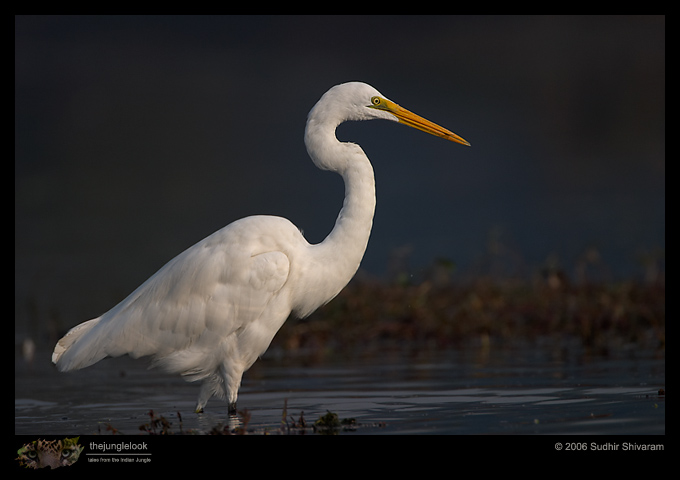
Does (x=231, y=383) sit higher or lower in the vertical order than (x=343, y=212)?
lower

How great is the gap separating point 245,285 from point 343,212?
2.39 ft

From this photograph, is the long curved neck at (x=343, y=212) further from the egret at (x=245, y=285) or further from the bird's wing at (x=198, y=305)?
the bird's wing at (x=198, y=305)

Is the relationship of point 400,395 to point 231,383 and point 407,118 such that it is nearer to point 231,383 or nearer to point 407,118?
point 231,383

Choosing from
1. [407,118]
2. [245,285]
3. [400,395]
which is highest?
[407,118]

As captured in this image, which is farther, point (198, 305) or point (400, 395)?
point (400, 395)

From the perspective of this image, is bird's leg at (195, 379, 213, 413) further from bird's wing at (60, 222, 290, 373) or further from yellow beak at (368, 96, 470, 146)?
yellow beak at (368, 96, 470, 146)

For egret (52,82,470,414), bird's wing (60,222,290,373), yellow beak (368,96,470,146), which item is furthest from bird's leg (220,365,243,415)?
yellow beak (368,96,470,146)

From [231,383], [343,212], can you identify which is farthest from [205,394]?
[343,212]

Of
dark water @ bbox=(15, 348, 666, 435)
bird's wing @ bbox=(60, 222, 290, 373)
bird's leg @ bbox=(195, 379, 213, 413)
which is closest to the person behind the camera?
A: dark water @ bbox=(15, 348, 666, 435)

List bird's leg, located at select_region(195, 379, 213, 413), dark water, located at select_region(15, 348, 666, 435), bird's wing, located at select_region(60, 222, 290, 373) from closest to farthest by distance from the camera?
dark water, located at select_region(15, 348, 666, 435) < bird's wing, located at select_region(60, 222, 290, 373) < bird's leg, located at select_region(195, 379, 213, 413)

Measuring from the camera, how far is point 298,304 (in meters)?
5.28

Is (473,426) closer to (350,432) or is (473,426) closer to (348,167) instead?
(350,432)

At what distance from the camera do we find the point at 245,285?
5.04m

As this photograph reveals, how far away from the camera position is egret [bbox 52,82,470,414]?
5074mm
